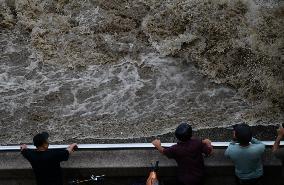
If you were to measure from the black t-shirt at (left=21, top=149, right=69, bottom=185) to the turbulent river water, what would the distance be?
1.88m

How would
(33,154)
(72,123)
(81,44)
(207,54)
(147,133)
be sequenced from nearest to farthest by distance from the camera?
1. (33,154)
2. (147,133)
3. (72,123)
4. (207,54)
5. (81,44)

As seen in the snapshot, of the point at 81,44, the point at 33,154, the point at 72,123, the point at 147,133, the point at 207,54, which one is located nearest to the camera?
the point at 33,154

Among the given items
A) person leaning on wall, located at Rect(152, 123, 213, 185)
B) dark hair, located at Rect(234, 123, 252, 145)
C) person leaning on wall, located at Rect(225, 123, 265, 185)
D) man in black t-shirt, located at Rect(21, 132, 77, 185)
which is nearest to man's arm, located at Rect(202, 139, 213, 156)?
person leaning on wall, located at Rect(152, 123, 213, 185)

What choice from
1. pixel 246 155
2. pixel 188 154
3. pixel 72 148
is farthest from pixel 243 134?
pixel 72 148

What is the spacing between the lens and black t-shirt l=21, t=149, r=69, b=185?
438 centimetres

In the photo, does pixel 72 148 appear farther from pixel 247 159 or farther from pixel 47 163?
pixel 247 159

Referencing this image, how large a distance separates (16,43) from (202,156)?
17.6 ft

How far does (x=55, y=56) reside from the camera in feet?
27.5

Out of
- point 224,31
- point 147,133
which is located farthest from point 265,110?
point 224,31

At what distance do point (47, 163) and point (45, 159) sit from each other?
6 cm

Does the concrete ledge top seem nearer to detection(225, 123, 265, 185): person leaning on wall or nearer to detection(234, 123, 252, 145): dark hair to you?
detection(225, 123, 265, 185): person leaning on wall

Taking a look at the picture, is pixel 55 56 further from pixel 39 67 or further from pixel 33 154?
pixel 33 154

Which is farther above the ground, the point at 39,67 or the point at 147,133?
the point at 39,67

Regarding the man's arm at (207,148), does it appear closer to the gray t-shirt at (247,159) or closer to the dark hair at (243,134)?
the gray t-shirt at (247,159)
